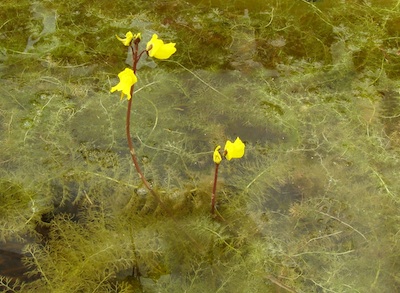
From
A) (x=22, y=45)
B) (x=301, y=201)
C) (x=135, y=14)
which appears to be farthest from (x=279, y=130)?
(x=22, y=45)

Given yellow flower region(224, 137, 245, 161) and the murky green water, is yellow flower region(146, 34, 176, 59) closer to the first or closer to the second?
yellow flower region(224, 137, 245, 161)

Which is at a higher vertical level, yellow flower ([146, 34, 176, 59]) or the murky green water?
yellow flower ([146, 34, 176, 59])

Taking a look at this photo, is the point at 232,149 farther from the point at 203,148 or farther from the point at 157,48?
the point at 203,148

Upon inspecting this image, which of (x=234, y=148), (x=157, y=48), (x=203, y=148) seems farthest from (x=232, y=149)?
(x=203, y=148)

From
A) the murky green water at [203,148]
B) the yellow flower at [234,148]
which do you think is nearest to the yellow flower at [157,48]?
the yellow flower at [234,148]

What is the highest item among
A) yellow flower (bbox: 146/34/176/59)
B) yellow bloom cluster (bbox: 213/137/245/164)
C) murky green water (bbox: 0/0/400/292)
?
yellow flower (bbox: 146/34/176/59)

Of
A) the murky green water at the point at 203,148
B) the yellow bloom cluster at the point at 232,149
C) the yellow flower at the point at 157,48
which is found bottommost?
the murky green water at the point at 203,148

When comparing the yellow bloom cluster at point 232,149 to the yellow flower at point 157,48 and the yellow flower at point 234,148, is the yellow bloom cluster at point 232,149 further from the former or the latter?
the yellow flower at point 157,48

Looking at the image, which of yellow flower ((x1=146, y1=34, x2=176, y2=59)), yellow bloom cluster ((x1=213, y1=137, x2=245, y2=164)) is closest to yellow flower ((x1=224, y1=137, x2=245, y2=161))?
yellow bloom cluster ((x1=213, y1=137, x2=245, y2=164))
